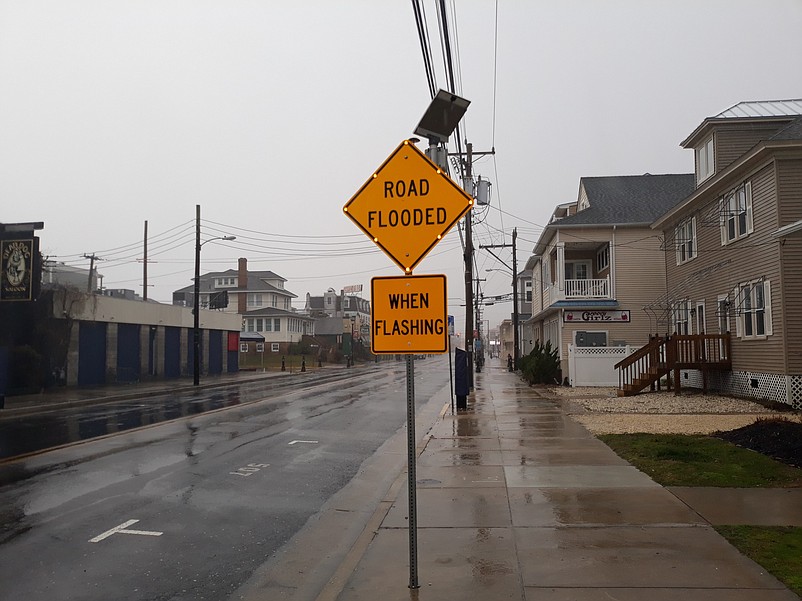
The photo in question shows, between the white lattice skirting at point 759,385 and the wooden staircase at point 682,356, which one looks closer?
the white lattice skirting at point 759,385

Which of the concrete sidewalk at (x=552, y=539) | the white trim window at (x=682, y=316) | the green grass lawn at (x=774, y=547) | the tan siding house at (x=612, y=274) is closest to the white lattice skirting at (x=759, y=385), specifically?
the white trim window at (x=682, y=316)

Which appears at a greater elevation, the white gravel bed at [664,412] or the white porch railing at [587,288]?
the white porch railing at [587,288]

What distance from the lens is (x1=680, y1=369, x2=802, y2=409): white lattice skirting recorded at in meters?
17.5

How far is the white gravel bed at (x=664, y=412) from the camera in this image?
46.9ft

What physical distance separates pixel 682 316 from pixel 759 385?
733cm

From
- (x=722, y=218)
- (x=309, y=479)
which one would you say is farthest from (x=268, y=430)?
(x=722, y=218)

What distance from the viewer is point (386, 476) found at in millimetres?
10391

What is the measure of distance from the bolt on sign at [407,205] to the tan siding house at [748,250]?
39.9ft

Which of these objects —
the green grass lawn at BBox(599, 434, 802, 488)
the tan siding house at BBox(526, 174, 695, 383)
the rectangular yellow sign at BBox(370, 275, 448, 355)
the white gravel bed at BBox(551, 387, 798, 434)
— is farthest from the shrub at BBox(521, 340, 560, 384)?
the rectangular yellow sign at BBox(370, 275, 448, 355)

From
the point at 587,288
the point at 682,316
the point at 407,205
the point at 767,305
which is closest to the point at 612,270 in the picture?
the point at 587,288

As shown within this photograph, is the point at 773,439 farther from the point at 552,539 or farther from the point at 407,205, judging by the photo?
the point at 407,205

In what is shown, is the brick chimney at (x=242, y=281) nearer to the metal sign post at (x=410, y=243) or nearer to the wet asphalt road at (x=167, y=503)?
the wet asphalt road at (x=167, y=503)

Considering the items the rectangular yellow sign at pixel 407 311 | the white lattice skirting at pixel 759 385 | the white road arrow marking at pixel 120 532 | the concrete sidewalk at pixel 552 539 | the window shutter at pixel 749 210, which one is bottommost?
the white road arrow marking at pixel 120 532

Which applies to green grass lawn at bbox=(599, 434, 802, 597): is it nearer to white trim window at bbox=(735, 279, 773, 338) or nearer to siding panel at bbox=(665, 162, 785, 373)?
siding panel at bbox=(665, 162, 785, 373)
